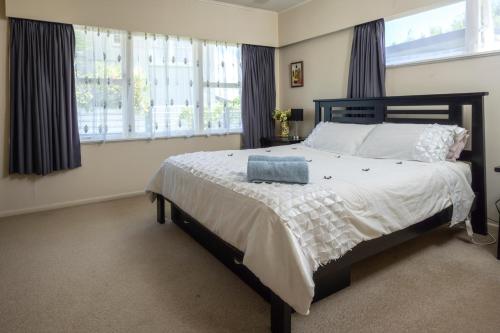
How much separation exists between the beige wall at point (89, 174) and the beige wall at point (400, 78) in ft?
4.93

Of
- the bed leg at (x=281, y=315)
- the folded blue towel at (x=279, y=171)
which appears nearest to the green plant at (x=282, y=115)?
the folded blue towel at (x=279, y=171)

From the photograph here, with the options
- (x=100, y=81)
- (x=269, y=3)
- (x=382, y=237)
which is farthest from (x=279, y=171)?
(x=269, y=3)

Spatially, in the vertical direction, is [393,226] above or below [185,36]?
below

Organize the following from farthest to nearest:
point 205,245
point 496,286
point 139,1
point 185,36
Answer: point 185,36
point 139,1
point 205,245
point 496,286

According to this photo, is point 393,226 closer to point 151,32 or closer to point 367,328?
A: point 367,328

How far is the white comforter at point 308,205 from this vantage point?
1.63 metres

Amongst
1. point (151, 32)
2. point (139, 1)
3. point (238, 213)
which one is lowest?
point (238, 213)

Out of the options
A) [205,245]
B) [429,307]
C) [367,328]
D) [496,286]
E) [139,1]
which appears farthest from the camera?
[139,1]

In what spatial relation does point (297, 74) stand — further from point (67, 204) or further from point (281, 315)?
point (281, 315)

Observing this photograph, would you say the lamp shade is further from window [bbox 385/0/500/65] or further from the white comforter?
the white comforter

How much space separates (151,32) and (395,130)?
303 centimetres

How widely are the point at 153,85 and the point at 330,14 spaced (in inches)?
92.8

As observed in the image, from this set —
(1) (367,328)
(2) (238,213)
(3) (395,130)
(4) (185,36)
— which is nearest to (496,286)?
(1) (367,328)

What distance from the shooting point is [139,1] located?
13.4ft
